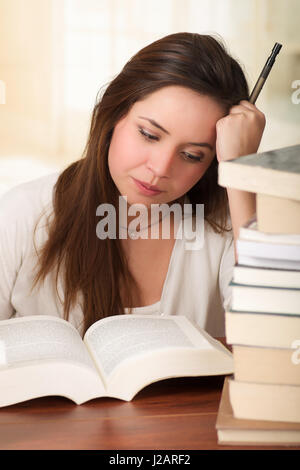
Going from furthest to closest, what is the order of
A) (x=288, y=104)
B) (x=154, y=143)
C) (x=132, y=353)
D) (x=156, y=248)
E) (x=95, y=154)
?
(x=288, y=104)
(x=156, y=248)
(x=95, y=154)
(x=154, y=143)
(x=132, y=353)

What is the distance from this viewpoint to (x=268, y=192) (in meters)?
0.75

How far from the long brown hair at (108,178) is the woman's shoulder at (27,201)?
0.10ft

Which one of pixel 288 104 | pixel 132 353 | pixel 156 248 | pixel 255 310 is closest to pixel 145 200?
pixel 156 248

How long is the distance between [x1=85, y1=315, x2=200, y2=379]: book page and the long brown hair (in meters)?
0.40

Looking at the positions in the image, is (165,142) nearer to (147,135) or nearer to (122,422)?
(147,135)

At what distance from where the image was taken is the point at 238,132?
4.51 feet

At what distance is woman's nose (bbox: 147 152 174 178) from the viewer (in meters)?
1.35

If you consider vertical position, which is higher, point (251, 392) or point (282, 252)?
point (282, 252)

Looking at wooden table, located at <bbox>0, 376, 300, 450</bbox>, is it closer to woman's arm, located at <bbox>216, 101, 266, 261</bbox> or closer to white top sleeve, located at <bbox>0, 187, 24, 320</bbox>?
woman's arm, located at <bbox>216, 101, 266, 261</bbox>

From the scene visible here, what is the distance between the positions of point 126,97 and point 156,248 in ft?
1.41

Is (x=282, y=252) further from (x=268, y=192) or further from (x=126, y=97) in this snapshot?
(x=126, y=97)

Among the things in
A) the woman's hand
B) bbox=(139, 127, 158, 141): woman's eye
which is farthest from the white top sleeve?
the woman's hand

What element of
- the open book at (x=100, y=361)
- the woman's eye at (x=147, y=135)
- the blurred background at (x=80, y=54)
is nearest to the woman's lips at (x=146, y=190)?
the woman's eye at (x=147, y=135)

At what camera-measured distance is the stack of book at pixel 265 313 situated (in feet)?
2.50
